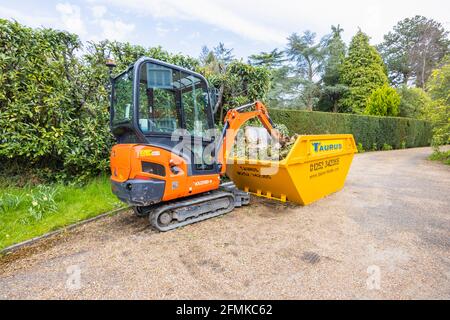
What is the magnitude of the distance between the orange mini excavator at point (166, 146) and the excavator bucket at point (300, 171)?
0.62 metres

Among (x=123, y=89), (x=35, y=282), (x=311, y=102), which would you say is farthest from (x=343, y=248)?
(x=311, y=102)

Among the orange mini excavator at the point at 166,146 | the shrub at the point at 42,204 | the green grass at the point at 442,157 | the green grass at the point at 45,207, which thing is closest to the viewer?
the orange mini excavator at the point at 166,146

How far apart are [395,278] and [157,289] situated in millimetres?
2148

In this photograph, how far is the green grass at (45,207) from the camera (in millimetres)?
3234

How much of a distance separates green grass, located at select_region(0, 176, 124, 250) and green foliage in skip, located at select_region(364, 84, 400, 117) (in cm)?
1914

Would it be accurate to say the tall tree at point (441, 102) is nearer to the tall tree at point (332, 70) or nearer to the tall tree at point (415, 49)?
the tall tree at point (332, 70)

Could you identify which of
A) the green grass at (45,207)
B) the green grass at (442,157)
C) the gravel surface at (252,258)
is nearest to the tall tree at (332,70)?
the green grass at (442,157)

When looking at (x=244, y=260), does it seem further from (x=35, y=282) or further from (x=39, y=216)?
(x=39, y=216)

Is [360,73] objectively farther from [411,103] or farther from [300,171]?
[300,171]

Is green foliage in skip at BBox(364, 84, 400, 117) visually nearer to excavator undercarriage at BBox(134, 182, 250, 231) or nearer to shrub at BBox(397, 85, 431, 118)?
shrub at BBox(397, 85, 431, 118)

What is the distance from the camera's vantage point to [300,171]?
3.85 m

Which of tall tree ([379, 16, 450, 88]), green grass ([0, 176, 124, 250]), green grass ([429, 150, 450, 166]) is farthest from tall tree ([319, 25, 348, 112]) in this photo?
green grass ([0, 176, 124, 250])

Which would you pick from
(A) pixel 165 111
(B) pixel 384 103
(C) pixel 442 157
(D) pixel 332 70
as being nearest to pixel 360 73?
(D) pixel 332 70

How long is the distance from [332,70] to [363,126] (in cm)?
1055
